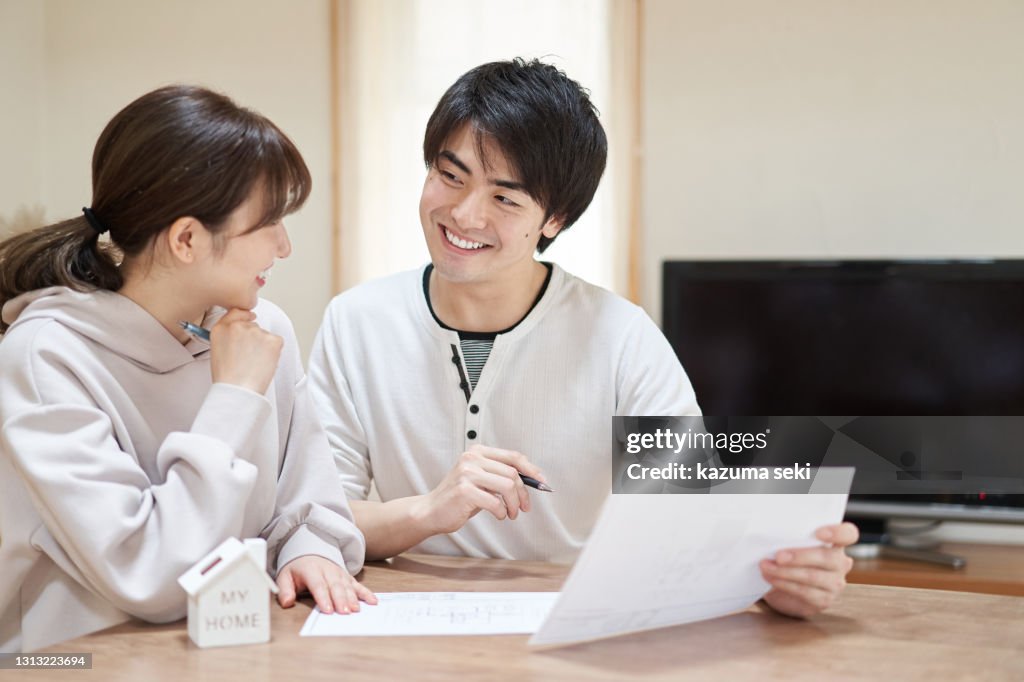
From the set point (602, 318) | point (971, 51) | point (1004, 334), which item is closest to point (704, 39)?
point (971, 51)

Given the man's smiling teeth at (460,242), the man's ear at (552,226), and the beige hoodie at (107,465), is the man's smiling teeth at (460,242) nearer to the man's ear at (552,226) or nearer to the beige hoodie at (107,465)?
the man's ear at (552,226)

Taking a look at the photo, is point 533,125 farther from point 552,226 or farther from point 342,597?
point 342,597

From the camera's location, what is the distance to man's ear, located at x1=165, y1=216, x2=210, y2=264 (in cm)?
121

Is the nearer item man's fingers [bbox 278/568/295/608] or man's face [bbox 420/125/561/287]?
man's fingers [bbox 278/568/295/608]

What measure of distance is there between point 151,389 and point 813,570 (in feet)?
2.59

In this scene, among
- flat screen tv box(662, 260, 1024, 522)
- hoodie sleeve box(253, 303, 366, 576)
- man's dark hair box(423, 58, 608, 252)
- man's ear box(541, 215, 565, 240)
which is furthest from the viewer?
flat screen tv box(662, 260, 1024, 522)

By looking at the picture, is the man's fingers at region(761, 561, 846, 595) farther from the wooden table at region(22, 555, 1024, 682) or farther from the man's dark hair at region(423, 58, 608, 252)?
the man's dark hair at region(423, 58, 608, 252)

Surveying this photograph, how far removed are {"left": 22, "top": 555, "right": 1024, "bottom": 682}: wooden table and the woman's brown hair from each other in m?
0.44

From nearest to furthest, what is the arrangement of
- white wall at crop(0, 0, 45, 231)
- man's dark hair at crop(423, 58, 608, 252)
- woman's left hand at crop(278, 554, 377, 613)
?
1. woman's left hand at crop(278, 554, 377, 613)
2. man's dark hair at crop(423, 58, 608, 252)
3. white wall at crop(0, 0, 45, 231)

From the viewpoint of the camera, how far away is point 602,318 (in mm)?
1868

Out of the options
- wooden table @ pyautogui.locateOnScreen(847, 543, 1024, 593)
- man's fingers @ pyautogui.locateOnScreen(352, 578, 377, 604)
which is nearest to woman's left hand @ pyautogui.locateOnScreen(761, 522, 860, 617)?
man's fingers @ pyautogui.locateOnScreen(352, 578, 377, 604)

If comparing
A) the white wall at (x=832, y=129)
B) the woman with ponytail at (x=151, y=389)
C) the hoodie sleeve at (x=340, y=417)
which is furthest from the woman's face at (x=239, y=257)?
the white wall at (x=832, y=129)

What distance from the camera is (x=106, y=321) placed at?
119 cm
